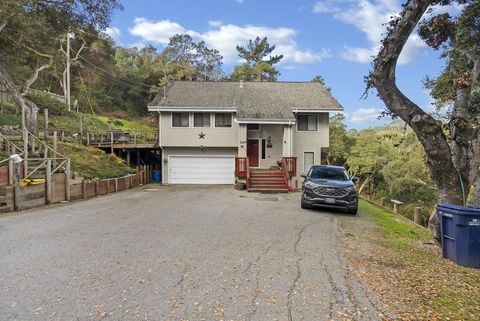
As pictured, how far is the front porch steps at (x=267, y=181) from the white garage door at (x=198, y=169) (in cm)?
352

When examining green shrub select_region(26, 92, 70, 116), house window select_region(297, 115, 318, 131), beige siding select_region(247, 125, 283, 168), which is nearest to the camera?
house window select_region(297, 115, 318, 131)

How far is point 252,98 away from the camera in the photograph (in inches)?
966

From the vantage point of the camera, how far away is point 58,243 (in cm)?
A: 691

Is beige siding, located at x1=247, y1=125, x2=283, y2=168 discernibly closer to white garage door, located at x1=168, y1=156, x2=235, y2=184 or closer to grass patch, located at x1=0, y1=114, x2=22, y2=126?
white garage door, located at x1=168, y1=156, x2=235, y2=184

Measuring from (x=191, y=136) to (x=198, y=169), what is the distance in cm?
232

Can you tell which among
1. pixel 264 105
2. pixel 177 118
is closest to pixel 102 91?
pixel 177 118

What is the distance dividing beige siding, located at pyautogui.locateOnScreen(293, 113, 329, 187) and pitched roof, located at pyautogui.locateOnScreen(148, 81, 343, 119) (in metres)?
1.23

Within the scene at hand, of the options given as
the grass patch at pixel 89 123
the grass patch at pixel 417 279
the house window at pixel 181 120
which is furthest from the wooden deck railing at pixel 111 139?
the grass patch at pixel 417 279

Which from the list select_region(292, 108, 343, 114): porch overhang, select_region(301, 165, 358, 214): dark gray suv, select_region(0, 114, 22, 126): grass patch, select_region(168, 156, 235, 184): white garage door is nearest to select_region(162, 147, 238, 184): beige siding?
select_region(168, 156, 235, 184): white garage door

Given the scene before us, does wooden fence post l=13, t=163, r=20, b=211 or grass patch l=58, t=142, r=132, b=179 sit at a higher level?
grass patch l=58, t=142, r=132, b=179

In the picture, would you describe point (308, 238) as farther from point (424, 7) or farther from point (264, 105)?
point (264, 105)

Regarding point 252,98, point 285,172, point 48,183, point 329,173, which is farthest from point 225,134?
point 48,183

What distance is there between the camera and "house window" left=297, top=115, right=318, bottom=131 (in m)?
23.3

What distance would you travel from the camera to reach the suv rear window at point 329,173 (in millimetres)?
12773
